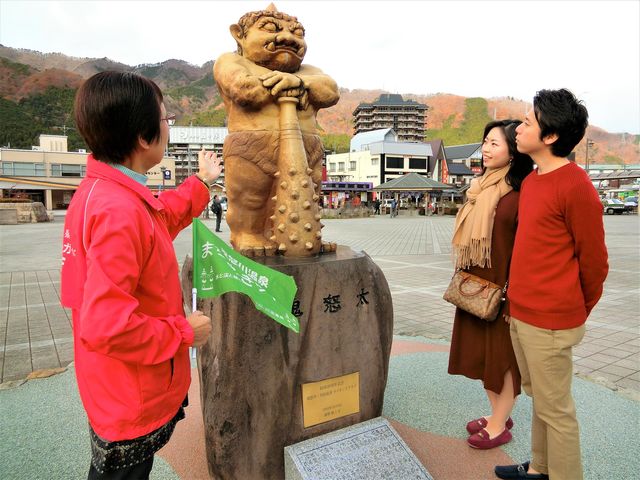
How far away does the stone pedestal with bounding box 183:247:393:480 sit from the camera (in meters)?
2.12

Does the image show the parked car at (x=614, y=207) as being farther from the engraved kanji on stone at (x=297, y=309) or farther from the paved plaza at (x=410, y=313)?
the engraved kanji on stone at (x=297, y=309)

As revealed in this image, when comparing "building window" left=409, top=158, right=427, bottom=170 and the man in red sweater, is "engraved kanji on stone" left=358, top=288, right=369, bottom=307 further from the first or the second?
"building window" left=409, top=158, right=427, bottom=170

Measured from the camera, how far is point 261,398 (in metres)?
2.17

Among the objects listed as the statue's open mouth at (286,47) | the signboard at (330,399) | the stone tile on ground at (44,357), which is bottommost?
the stone tile on ground at (44,357)

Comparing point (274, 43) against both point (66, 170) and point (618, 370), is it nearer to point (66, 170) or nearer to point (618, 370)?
point (618, 370)

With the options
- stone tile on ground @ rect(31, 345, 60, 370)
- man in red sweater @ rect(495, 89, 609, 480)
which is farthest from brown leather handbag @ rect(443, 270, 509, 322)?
stone tile on ground @ rect(31, 345, 60, 370)

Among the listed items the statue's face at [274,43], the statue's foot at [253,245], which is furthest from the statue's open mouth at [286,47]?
the statue's foot at [253,245]

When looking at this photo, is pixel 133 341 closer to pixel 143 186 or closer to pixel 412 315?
pixel 143 186

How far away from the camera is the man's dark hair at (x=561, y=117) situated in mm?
1836

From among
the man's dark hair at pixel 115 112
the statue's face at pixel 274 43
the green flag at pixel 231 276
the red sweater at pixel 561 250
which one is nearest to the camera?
the man's dark hair at pixel 115 112

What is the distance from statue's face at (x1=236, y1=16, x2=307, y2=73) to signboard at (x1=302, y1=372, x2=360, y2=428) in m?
1.95

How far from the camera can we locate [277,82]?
97.8 inches

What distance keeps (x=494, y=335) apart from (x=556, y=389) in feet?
1.81

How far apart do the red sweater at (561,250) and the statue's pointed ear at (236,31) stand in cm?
204
